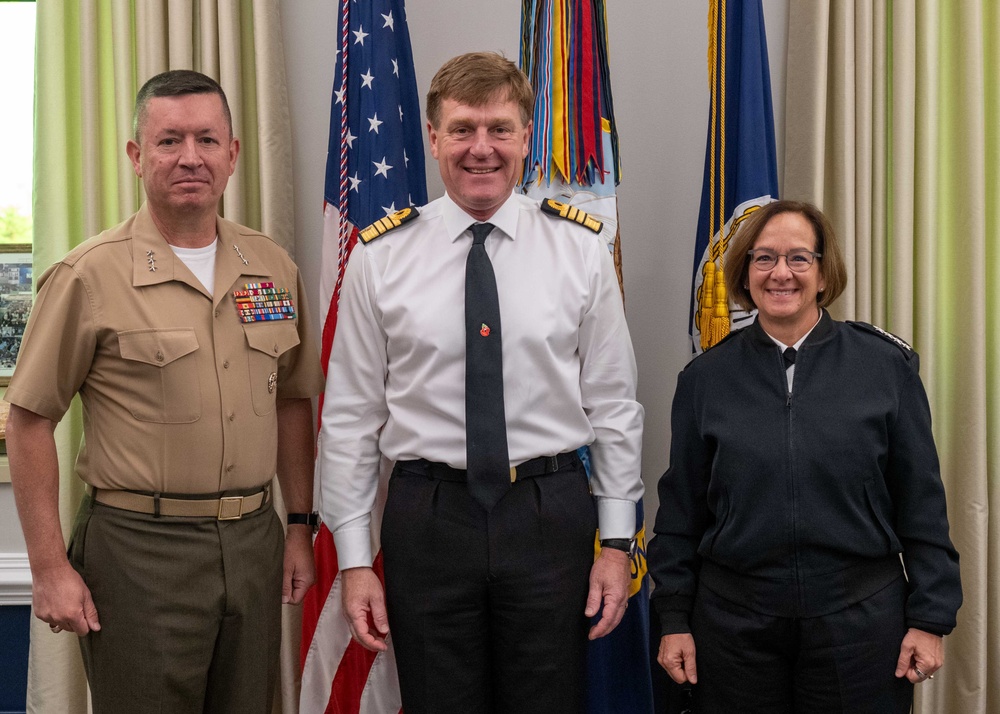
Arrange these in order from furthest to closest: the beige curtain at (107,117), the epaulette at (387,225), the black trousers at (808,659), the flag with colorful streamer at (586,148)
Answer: the beige curtain at (107,117), the flag with colorful streamer at (586,148), the epaulette at (387,225), the black trousers at (808,659)

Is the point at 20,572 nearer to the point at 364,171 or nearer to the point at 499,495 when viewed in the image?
→ the point at 364,171

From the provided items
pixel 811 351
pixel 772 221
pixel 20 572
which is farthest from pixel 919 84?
pixel 20 572

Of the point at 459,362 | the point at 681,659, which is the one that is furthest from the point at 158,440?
the point at 681,659

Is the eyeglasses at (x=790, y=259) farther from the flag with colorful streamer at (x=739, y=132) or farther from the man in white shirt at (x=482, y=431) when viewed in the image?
the flag with colorful streamer at (x=739, y=132)

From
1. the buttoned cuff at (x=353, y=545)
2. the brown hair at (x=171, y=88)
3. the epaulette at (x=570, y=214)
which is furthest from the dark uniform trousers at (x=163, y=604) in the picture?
the epaulette at (x=570, y=214)

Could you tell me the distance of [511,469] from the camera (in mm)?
1503

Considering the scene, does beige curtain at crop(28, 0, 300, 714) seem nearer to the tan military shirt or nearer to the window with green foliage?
the window with green foliage

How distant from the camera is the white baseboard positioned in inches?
90.9

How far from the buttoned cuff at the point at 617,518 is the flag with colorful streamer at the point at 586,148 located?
1.21ft

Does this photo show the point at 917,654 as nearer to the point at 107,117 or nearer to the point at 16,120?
the point at 107,117

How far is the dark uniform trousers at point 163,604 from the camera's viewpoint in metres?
1.48

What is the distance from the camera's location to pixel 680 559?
155cm

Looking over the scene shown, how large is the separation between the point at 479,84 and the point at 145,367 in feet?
2.56

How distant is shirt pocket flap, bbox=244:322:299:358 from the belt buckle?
28cm
